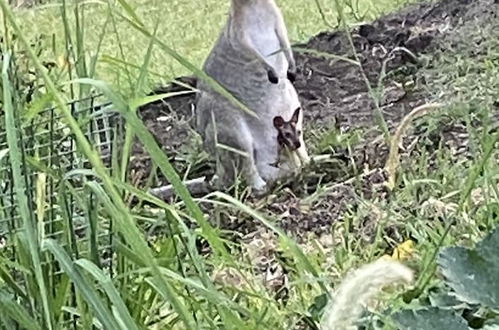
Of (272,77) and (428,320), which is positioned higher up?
(428,320)

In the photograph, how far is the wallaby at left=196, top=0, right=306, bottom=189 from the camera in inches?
201

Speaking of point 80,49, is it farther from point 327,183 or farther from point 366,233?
point 327,183

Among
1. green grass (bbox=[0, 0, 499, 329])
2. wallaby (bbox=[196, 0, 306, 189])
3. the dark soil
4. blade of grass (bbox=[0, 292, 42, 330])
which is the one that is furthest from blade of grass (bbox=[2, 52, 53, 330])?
wallaby (bbox=[196, 0, 306, 189])

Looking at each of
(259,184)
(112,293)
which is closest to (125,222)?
(112,293)

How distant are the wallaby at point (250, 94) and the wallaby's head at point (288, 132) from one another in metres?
0.06

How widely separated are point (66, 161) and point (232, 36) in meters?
2.64

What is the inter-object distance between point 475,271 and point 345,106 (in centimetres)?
403

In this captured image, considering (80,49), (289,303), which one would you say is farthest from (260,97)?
(80,49)

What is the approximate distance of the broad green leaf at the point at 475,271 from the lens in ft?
5.93

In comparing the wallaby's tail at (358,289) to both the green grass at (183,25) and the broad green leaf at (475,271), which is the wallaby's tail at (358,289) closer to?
the broad green leaf at (475,271)

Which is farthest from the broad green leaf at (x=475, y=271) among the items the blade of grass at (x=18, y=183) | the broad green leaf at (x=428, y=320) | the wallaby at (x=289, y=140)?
the wallaby at (x=289, y=140)

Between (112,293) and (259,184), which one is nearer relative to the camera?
(112,293)

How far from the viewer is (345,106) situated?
584cm

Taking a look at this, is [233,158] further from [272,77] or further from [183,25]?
[183,25]
